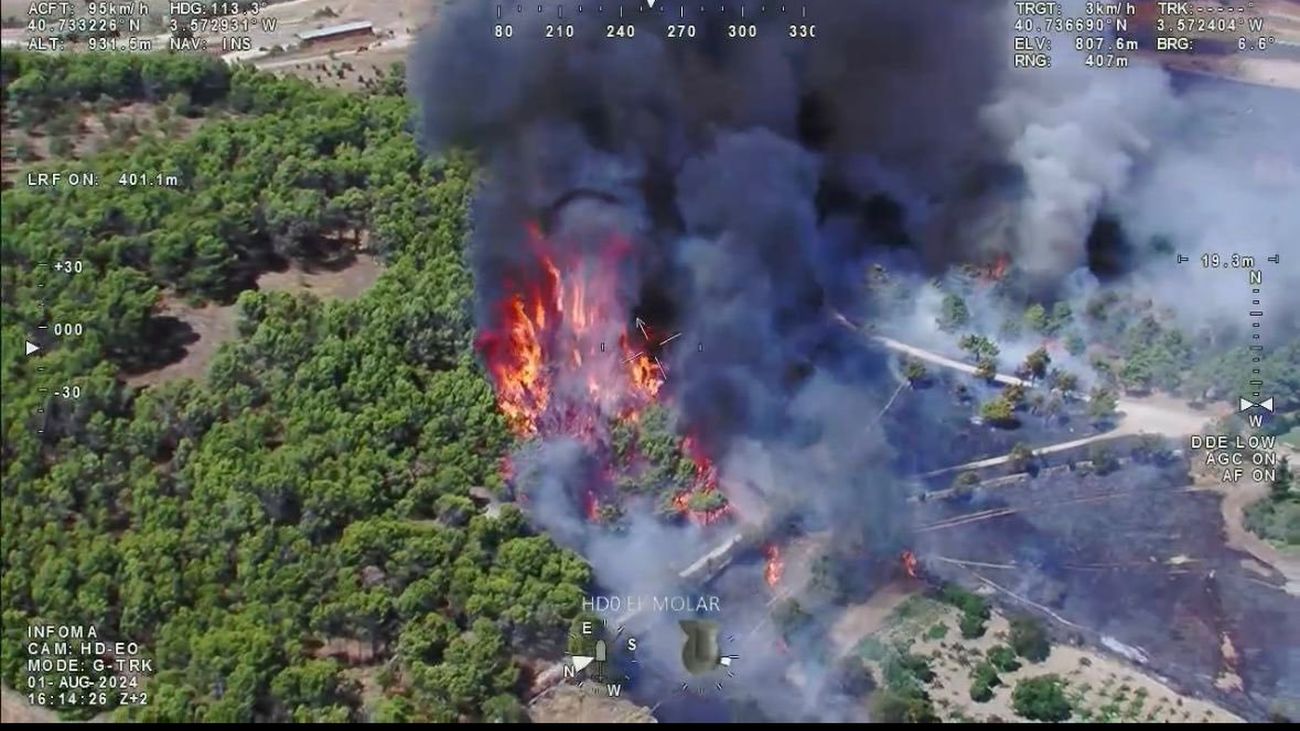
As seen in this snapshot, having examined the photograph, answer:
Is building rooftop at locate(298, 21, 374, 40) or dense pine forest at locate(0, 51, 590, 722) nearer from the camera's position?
dense pine forest at locate(0, 51, 590, 722)

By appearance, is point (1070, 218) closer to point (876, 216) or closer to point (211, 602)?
point (876, 216)

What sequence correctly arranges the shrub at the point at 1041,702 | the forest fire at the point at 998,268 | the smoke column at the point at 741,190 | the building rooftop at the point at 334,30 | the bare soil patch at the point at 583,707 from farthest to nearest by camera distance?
the building rooftop at the point at 334,30 < the forest fire at the point at 998,268 < the smoke column at the point at 741,190 < the shrub at the point at 1041,702 < the bare soil patch at the point at 583,707

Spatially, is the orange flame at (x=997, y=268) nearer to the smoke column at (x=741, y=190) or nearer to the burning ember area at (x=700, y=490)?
the smoke column at (x=741, y=190)

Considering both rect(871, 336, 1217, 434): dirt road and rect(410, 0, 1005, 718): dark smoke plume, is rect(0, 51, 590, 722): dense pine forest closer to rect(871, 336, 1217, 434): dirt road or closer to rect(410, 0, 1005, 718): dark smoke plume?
rect(410, 0, 1005, 718): dark smoke plume

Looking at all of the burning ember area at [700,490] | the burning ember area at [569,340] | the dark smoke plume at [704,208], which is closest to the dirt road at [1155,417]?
the dark smoke plume at [704,208]

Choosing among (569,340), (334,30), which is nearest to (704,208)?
(569,340)

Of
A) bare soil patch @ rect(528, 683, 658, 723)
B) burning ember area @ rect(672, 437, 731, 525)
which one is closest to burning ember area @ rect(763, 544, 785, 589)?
burning ember area @ rect(672, 437, 731, 525)

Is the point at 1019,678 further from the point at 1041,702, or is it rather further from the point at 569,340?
the point at 569,340
